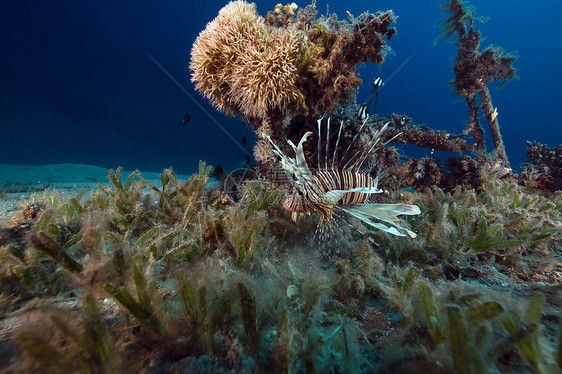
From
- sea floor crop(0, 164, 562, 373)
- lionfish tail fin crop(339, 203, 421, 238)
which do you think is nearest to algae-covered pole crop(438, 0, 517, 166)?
sea floor crop(0, 164, 562, 373)

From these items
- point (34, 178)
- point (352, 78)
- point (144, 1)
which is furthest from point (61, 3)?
point (352, 78)

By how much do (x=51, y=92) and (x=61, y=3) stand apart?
64.9ft

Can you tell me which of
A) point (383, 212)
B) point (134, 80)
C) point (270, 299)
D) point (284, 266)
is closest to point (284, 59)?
point (383, 212)

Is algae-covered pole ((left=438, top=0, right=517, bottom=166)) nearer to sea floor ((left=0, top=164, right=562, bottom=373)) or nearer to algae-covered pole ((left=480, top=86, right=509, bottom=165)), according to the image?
algae-covered pole ((left=480, top=86, right=509, bottom=165))

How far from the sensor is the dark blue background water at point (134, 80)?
38.2 metres

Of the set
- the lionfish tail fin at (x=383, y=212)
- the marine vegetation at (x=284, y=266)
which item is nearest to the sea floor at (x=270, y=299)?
the marine vegetation at (x=284, y=266)

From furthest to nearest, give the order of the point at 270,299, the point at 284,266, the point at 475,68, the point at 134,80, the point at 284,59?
the point at 134,80 < the point at 475,68 < the point at 284,59 < the point at 284,266 < the point at 270,299

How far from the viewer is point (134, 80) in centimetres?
5969

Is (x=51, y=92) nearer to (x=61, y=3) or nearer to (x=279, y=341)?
(x=61, y=3)

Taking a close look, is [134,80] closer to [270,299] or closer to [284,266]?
[284,266]

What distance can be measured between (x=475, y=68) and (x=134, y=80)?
74042 millimetres

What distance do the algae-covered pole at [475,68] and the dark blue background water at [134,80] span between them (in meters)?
26.7

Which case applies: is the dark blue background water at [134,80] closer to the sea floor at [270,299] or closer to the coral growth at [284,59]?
the coral growth at [284,59]

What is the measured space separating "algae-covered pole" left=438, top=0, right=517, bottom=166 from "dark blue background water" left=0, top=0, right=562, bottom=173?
87.6 feet
